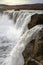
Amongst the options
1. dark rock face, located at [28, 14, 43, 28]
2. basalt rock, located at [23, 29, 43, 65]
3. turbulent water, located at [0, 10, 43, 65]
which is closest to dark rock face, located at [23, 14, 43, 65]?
basalt rock, located at [23, 29, 43, 65]

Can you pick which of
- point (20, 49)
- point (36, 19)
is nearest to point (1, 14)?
point (36, 19)

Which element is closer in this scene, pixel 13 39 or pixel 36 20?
pixel 36 20

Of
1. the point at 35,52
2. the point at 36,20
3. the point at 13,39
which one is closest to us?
the point at 35,52

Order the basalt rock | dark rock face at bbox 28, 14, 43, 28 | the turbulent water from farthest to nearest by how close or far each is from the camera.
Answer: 1. dark rock face at bbox 28, 14, 43, 28
2. the turbulent water
3. the basalt rock

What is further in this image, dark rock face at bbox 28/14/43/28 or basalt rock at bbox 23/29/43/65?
dark rock face at bbox 28/14/43/28

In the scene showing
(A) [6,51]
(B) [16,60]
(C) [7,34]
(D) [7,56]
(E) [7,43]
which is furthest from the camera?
(C) [7,34]

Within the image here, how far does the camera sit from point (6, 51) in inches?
211

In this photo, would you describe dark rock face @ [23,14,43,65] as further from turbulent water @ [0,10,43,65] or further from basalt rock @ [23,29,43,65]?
turbulent water @ [0,10,43,65]

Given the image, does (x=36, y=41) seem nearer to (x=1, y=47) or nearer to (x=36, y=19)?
(x=1, y=47)

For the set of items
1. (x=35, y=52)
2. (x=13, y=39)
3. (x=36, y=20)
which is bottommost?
(x=13, y=39)

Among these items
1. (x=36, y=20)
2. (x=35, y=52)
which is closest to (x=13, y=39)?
(x=36, y=20)

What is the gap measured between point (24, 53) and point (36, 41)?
0.33 meters

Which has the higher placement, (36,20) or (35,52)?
(35,52)

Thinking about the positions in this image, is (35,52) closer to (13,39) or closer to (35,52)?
(35,52)
